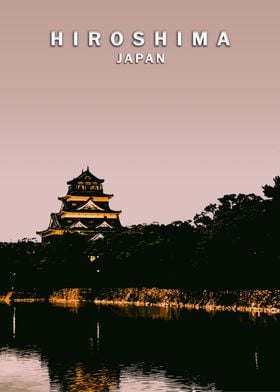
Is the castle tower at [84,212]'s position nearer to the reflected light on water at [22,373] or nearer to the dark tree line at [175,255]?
the dark tree line at [175,255]

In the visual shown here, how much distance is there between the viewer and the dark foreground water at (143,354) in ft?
89.6

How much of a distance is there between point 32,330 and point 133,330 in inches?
273

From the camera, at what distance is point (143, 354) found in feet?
117

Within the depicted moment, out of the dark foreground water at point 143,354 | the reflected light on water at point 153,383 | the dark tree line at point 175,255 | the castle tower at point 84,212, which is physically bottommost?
the reflected light on water at point 153,383

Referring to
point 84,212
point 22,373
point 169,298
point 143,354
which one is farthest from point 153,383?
point 84,212

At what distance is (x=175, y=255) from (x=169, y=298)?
426cm

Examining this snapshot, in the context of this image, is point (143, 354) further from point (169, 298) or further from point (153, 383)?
point (169, 298)

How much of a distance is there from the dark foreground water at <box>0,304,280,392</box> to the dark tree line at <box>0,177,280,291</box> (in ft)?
31.7

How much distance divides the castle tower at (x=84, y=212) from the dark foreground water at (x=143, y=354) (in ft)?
253

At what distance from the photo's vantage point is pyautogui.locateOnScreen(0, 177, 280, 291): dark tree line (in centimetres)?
6578

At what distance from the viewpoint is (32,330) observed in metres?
51.9

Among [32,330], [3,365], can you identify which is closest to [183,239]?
[32,330]

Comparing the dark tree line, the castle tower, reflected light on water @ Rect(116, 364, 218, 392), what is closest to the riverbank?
the dark tree line

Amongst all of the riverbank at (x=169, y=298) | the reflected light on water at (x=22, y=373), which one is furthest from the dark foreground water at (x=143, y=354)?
the riverbank at (x=169, y=298)
